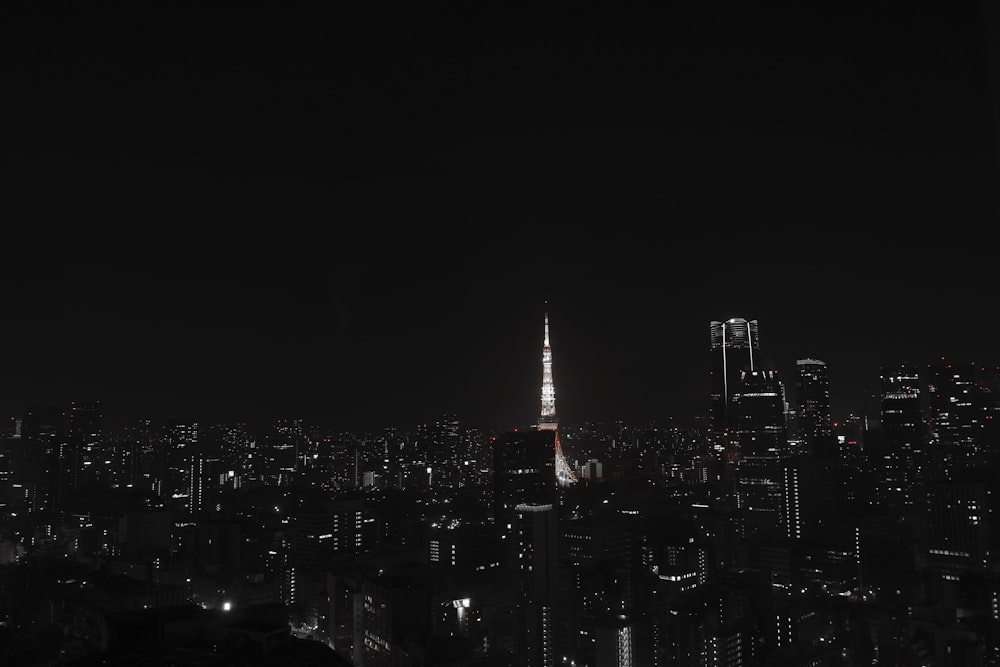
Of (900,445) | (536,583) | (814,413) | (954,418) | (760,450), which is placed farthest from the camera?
(760,450)

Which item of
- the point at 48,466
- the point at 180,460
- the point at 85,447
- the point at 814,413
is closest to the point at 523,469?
the point at 814,413

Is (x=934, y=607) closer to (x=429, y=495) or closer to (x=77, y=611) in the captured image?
(x=77, y=611)

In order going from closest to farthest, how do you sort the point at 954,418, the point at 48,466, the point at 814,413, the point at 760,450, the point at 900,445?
the point at 954,418 → the point at 900,445 → the point at 48,466 → the point at 814,413 → the point at 760,450

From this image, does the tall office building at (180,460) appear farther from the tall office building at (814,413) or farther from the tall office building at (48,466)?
the tall office building at (814,413)

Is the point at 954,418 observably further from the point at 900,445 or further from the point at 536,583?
the point at 536,583

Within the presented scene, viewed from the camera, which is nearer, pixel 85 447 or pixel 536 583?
pixel 536 583

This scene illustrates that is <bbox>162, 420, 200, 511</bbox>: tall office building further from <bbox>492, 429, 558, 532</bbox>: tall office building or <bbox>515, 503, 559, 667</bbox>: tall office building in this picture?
<bbox>515, 503, 559, 667</bbox>: tall office building

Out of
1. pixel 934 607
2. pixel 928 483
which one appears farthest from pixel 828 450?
pixel 934 607
